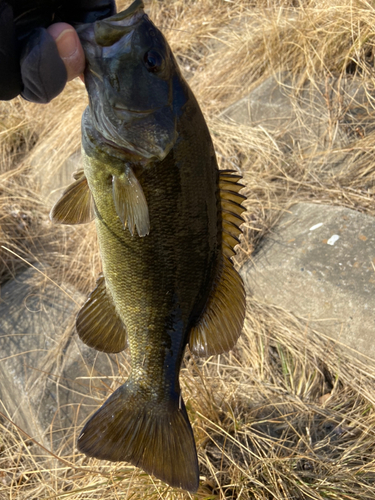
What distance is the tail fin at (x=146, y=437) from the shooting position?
1628mm

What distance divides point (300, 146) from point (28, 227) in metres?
3.09

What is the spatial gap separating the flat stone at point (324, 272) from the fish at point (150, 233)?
163 centimetres

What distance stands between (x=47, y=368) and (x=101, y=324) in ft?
5.85

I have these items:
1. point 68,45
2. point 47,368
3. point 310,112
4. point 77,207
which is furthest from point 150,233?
point 310,112

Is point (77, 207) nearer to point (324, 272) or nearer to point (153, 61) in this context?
point (153, 61)

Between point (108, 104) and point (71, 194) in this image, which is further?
point (71, 194)

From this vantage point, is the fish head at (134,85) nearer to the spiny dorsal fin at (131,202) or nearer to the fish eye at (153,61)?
the fish eye at (153,61)

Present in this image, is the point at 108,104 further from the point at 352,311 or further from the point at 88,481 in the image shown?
the point at 352,311

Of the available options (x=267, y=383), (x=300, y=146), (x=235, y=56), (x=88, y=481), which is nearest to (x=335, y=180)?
(x=300, y=146)

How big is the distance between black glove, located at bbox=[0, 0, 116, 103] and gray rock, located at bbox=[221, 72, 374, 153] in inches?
127

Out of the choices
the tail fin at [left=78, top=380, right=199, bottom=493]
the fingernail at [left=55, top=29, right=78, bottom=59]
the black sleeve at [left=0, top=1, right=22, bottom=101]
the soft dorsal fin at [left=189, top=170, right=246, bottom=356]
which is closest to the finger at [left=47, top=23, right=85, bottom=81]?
the fingernail at [left=55, top=29, right=78, bottom=59]

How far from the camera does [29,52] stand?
1364 millimetres

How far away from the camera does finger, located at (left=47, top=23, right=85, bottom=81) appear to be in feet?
4.47

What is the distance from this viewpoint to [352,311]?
9.92 feet
